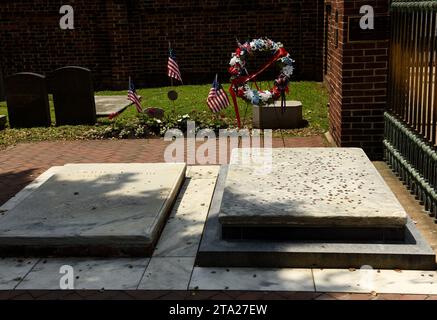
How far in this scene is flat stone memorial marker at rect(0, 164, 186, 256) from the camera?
4.98 m

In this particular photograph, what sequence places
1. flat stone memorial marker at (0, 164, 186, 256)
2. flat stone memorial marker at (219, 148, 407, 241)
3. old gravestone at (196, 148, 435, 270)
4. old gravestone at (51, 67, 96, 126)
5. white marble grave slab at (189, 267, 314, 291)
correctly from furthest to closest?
old gravestone at (51, 67, 96, 126), flat stone memorial marker at (0, 164, 186, 256), flat stone memorial marker at (219, 148, 407, 241), old gravestone at (196, 148, 435, 270), white marble grave slab at (189, 267, 314, 291)

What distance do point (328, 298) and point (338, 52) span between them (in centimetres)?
468

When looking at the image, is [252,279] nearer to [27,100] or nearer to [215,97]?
[215,97]

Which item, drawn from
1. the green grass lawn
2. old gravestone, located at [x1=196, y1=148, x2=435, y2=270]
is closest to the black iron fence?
old gravestone, located at [x1=196, y1=148, x2=435, y2=270]

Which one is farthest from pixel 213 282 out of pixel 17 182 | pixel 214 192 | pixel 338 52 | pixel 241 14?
pixel 241 14

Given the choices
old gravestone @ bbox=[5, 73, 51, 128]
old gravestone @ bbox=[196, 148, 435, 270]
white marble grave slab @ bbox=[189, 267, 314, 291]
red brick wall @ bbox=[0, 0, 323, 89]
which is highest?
red brick wall @ bbox=[0, 0, 323, 89]

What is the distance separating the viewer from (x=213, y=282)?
4430mm

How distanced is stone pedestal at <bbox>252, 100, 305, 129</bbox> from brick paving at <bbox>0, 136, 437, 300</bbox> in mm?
856

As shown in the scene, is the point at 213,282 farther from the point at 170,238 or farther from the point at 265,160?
the point at 265,160

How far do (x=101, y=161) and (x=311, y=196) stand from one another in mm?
4323

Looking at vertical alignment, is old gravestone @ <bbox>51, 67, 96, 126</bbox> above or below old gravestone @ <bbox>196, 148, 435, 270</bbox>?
above

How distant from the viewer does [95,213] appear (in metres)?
5.55

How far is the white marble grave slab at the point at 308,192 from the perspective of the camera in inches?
186

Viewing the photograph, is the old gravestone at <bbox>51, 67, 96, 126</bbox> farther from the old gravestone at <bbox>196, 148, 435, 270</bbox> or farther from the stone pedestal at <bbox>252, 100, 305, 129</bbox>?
the old gravestone at <bbox>196, 148, 435, 270</bbox>
